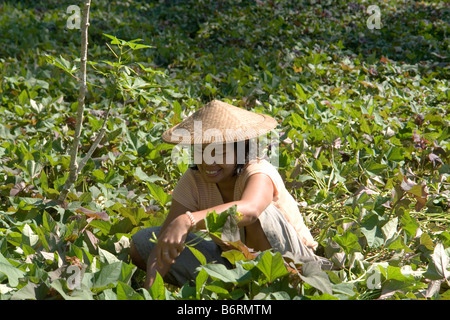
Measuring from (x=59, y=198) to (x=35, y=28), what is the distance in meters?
4.09

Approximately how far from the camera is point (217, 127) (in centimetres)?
210

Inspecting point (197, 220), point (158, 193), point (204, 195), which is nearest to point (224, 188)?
point (204, 195)

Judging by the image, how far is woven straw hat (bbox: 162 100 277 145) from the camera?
207 cm

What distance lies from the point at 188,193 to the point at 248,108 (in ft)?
7.65

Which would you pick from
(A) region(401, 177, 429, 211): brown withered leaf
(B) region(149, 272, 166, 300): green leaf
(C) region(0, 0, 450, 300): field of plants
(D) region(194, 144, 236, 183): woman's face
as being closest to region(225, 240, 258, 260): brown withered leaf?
(C) region(0, 0, 450, 300): field of plants

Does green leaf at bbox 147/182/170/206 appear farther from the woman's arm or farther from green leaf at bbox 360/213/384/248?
green leaf at bbox 360/213/384/248

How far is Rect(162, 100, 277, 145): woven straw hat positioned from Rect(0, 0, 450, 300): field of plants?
0.28 meters

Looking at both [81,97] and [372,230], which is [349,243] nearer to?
[372,230]

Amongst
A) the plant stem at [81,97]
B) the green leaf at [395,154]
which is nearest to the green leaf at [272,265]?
the plant stem at [81,97]

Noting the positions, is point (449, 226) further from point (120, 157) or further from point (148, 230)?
point (120, 157)

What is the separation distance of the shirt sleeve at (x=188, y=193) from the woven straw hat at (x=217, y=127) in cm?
19

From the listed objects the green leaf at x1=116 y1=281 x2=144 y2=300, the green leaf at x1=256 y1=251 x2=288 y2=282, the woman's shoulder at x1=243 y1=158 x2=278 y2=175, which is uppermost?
the woman's shoulder at x1=243 y1=158 x2=278 y2=175

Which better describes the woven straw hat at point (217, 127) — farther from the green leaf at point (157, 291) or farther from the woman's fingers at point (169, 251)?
the green leaf at point (157, 291)
